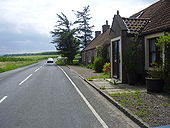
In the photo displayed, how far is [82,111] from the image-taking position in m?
6.61

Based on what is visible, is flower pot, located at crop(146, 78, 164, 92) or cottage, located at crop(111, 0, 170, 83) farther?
cottage, located at crop(111, 0, 170, 83)

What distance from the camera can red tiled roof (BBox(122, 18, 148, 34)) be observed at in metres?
12.7

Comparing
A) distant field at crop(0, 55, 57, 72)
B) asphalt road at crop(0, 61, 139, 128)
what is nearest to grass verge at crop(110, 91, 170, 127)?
asphalt road at crop(0, 61, 139, 128)

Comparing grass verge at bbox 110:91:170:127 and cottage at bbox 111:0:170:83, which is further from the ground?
cottage at bbox 111:0:170:83

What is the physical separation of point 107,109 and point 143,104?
4.46ft

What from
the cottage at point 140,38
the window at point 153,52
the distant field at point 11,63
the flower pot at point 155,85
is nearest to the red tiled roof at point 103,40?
the cottage at point 140,38

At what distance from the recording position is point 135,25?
13.2 meters

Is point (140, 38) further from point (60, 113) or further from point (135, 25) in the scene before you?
point (60, 113)

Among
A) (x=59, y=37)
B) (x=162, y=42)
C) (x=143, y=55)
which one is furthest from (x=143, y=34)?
(x=59, y=37)

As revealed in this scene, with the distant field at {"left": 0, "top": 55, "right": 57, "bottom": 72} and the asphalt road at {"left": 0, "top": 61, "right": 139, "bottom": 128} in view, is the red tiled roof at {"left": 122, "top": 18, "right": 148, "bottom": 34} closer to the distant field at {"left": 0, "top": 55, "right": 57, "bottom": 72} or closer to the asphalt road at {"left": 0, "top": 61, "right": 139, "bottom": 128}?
the asphalt road at {"left": 0, "top": 61, "right": 139, "bottom": 128}

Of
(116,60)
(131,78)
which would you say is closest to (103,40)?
(116,60)

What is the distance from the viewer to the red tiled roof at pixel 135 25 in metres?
12.7

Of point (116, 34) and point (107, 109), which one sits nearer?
point (107, 109)

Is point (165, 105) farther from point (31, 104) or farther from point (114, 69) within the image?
point (114, 69)
